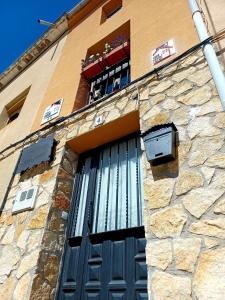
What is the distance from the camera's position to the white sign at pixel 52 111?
15.1 feet

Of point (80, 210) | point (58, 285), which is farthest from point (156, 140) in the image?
point (58, 285)

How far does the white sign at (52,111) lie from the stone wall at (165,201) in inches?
27.8

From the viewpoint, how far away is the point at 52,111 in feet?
15.5

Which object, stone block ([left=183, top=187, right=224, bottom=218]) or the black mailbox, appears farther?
the black mailbox

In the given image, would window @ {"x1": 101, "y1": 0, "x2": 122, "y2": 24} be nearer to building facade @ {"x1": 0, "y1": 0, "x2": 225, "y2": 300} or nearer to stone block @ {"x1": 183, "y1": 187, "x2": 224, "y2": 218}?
building facade @ {"x1": 0, "y1": 0, "x2": 225, "y2": 300}

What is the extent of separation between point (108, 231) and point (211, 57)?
2277 millimetres

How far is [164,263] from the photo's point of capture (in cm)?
191

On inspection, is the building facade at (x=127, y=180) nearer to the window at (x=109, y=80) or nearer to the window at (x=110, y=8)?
the window at (x=109, y=80)

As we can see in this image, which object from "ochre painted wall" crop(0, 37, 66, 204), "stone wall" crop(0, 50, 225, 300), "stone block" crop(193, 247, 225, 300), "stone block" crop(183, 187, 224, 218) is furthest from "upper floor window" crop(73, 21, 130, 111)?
"stone block" crop(193, 247, 225, 300)

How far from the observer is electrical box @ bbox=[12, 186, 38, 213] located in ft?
11.1

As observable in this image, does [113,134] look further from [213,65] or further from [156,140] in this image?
[213,65]

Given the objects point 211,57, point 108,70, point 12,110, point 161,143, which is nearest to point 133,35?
point 108,70

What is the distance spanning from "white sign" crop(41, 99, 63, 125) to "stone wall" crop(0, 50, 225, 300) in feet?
2.32

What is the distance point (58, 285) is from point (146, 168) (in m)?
1.79
